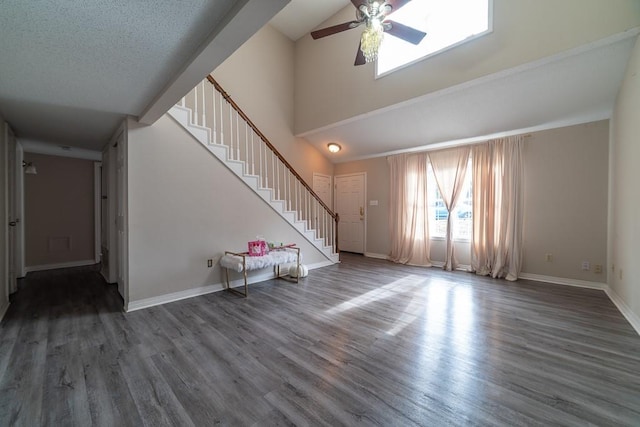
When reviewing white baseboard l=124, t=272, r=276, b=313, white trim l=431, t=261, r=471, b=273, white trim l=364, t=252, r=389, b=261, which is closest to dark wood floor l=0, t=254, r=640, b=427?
white baseboard l=124, t=272, r=276, b=313

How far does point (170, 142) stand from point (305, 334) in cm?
284

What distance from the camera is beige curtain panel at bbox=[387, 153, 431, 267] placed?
18.3 ft

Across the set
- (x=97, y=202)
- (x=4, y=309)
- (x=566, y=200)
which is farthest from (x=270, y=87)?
(x=566, y=200)

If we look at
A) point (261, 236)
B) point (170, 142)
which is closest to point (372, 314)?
point (261, 236)

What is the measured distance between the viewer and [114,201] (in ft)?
13.3

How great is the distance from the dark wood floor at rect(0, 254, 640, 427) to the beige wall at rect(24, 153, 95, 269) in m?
1.98

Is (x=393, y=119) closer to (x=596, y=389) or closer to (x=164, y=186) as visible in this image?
(x=164, y=186)

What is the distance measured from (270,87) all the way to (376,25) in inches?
141

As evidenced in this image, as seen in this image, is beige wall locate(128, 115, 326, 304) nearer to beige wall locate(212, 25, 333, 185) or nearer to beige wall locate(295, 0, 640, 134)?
beige wall locate(212, 25, 333, 185)

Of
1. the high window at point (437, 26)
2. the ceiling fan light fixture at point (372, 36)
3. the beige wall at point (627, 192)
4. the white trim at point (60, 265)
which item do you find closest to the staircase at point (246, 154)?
the ceiling fan light fixture at point (372, 36)

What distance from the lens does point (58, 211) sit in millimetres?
5168

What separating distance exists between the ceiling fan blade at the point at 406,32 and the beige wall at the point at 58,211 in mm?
6263

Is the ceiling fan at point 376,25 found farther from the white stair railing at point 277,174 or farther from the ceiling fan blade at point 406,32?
the white stair railing at point 277,174

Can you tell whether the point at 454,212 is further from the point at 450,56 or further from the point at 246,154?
the point at 246,154
